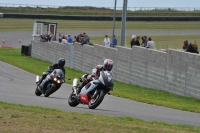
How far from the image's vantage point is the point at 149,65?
27203 mm

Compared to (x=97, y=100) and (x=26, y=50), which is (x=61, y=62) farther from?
(x=26, y=50)

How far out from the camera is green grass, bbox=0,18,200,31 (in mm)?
68938

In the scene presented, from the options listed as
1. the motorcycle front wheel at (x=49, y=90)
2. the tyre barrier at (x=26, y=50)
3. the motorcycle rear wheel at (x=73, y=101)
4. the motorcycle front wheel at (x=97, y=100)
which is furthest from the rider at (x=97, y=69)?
the tyre barrier at (x=26, y=50)

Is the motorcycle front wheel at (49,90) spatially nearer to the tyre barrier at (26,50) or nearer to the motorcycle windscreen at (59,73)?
the motorcycle windscreen at (59,73)

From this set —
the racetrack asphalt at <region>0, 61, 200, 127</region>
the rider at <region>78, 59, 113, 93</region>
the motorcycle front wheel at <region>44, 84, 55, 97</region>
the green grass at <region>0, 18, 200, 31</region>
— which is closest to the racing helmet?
the rider at <region>78, 59, 113, 93</region>

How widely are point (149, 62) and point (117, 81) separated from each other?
3528 mm

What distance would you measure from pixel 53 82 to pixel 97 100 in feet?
13.2

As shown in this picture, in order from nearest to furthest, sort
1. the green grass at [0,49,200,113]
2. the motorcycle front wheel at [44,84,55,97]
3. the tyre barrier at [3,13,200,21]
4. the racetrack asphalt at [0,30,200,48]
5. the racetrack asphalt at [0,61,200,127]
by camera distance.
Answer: the racetrack asphalt at [0,61,200,127]
the green grass at [0,49,200,113]
the motorcycle front wheel at [44,84,55,97]
the racetrack asphalt at [0,30,200,48]
the tyre barrier at [3,13,200,21]

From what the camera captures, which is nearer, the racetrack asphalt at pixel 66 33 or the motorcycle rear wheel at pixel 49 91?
the motorcycle rear wheel at pixel 49 91

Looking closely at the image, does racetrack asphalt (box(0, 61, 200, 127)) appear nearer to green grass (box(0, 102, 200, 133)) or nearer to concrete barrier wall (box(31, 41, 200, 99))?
green grass (box(0, 102, 200, 133))

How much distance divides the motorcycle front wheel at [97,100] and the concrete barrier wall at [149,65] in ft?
22.5

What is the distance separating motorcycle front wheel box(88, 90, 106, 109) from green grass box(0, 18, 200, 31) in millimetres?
50319

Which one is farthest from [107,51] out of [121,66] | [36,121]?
[36,121]

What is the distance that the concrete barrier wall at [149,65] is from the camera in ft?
76.5
